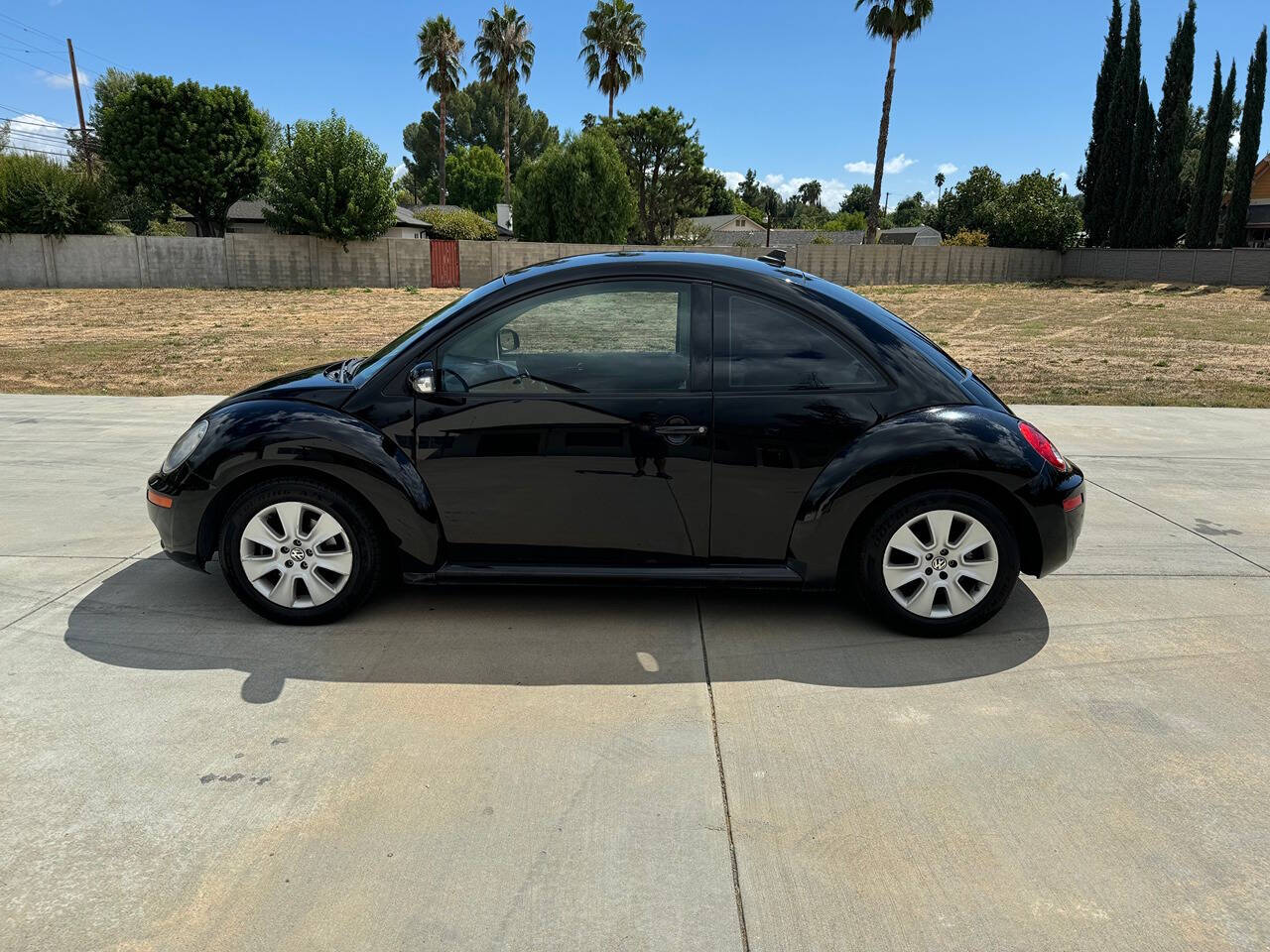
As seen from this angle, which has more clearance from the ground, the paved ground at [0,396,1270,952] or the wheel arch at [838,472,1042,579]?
the wheel arch at [838,472,1042,579]

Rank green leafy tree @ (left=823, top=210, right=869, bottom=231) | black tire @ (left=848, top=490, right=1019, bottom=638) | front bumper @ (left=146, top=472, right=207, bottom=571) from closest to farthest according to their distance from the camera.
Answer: black tire @ (left=848, top=490, right=1019, bottom=638)
front bumper @ (left=146, top=472, right=207, bottom=571)
green leafy tree @ (left=823, top=210, right=869, bottom=231)

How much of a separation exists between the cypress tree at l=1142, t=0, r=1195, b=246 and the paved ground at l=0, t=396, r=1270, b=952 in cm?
4613

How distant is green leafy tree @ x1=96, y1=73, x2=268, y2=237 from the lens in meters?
37.1

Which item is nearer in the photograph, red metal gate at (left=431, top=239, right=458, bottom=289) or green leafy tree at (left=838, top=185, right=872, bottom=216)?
red metal gate at (left=431, top=239, right=458, bottom=289)

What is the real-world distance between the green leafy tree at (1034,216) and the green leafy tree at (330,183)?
31.0 metres

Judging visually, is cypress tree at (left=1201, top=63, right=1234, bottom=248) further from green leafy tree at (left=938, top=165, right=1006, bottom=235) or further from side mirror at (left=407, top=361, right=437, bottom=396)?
side mirror at (left=407, top=361, right=437, bottom=396)

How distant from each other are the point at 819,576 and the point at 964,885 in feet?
5.24

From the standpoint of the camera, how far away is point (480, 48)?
56.1 m

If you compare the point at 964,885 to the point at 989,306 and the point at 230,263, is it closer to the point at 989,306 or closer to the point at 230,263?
the point at 989,306

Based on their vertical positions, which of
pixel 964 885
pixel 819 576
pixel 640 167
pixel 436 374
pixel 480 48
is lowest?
pixel 964 885

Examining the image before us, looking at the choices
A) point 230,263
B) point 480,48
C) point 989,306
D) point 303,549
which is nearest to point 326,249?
point 230,263

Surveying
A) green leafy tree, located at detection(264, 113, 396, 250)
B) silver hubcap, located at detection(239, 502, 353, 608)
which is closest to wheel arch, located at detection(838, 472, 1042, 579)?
silver hubcap, located at detection(239, 502, 353, 608)

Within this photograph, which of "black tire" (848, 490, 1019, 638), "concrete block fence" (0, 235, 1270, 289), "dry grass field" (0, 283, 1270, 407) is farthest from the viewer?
"concrete block fence" (0, 235, 1270, 289)

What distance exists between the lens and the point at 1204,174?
4119 centimetres
